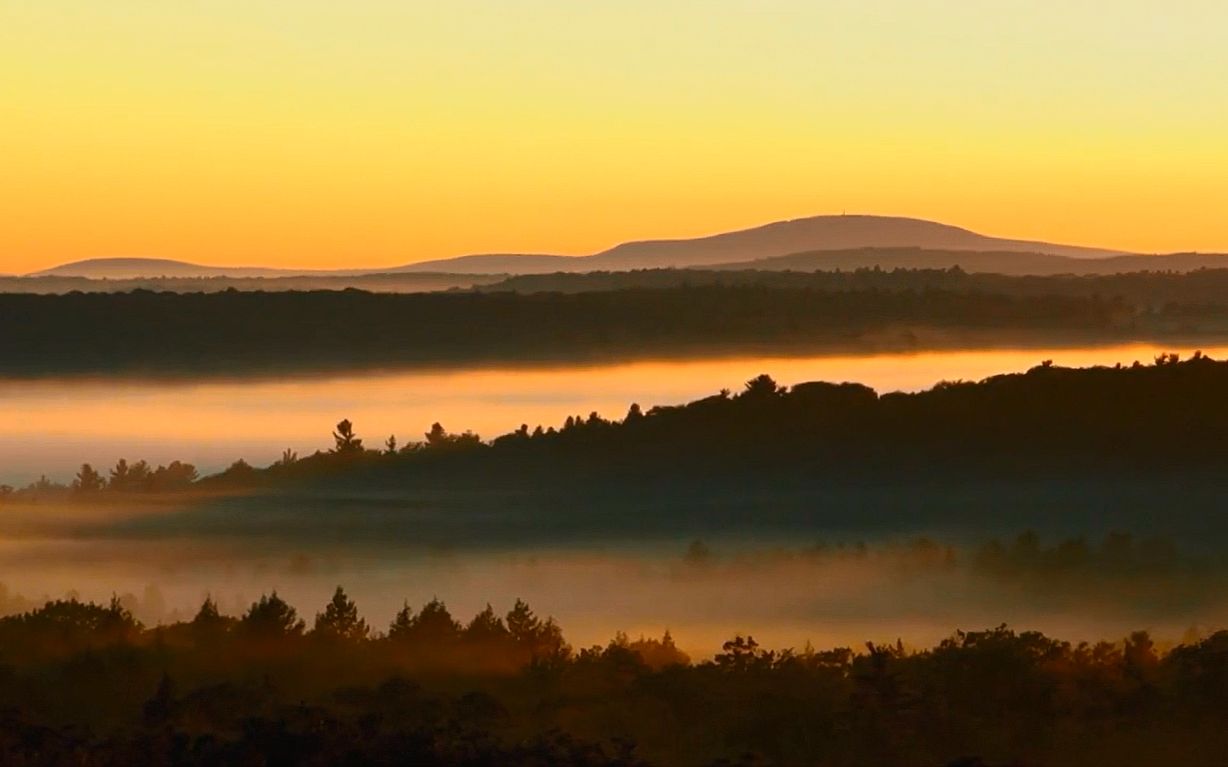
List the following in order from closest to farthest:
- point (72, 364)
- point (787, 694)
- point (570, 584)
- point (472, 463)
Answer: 1. point (787, 694)
2. point (570, 584)
3. point (472, 463)
4. point (72, 364)

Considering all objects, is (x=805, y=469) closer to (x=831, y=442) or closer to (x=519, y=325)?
(x=831, y=442)

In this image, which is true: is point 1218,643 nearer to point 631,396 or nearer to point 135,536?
point 135,536

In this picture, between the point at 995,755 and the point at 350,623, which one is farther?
the point at 350,623

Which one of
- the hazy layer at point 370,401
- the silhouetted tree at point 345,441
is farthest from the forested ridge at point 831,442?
the hazy layer at point 370,401

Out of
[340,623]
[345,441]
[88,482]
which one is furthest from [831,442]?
[340,623]

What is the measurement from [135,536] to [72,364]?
2824 inches

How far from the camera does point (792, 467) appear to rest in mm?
100188

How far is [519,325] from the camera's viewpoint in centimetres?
14125

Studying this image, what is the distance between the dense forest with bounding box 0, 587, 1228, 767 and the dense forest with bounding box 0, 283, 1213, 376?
249 ft

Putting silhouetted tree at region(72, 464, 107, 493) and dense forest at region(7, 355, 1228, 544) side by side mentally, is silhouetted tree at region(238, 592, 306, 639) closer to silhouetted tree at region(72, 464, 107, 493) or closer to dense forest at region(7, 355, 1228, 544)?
dense forest at region(7, 355, 1228, 544)

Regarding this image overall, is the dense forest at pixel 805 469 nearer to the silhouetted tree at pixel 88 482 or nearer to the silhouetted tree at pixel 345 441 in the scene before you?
the silhouetted tree at pixel 88 482

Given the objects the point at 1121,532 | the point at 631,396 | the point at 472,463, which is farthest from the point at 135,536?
the point at 631,396

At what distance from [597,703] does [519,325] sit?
381ft

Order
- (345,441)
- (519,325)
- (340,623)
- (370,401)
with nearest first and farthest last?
1. (340,623)
2. (345,441)
3. (519,325)
4. (370,401)
